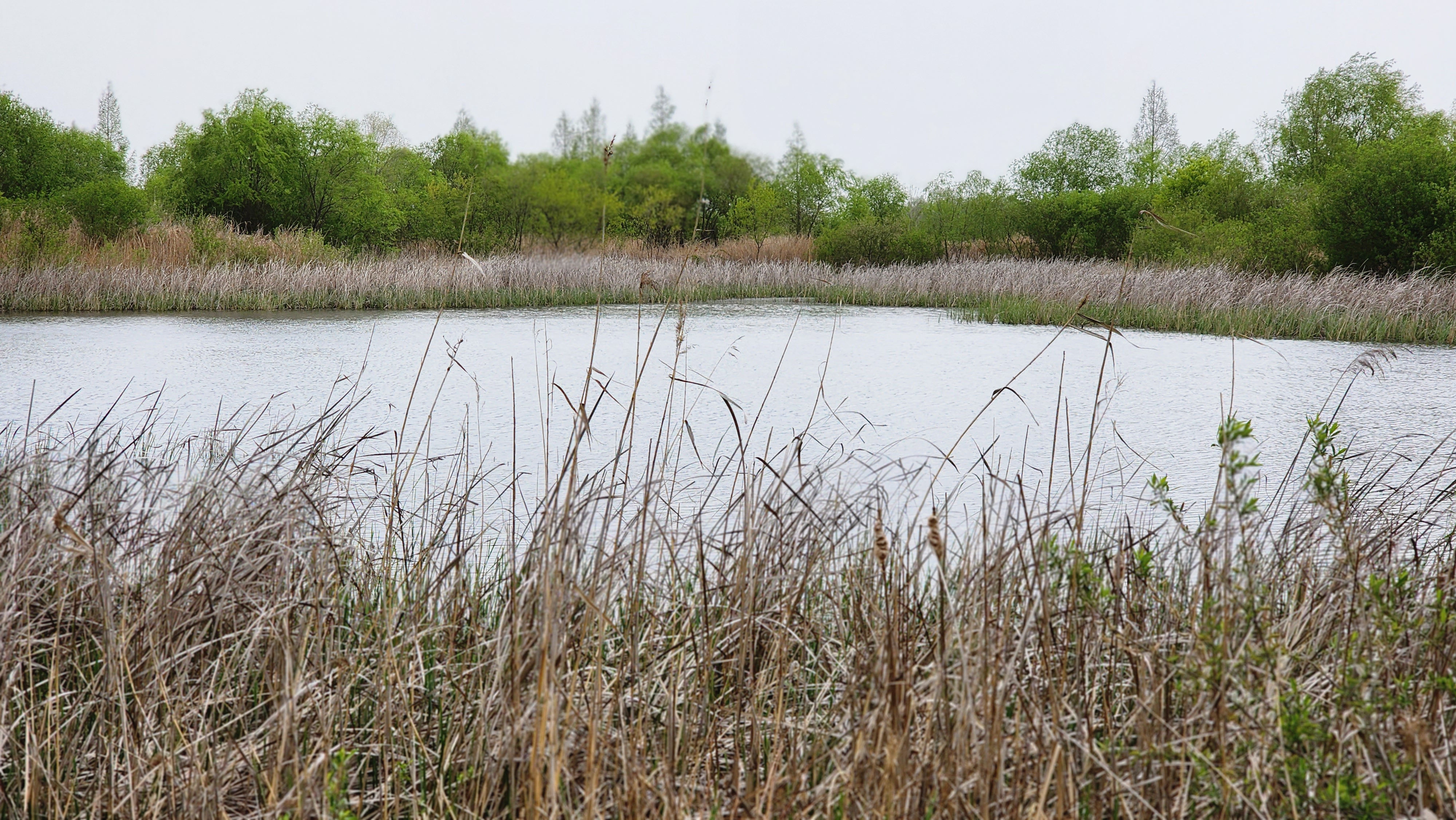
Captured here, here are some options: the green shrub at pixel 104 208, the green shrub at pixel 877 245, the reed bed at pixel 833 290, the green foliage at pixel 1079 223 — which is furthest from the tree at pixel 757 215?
the green shrub at pixel 104 208

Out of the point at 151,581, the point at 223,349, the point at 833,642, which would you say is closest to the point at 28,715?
the point at 151,581

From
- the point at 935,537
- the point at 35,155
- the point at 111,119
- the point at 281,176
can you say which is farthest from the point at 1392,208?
the point at 111,119

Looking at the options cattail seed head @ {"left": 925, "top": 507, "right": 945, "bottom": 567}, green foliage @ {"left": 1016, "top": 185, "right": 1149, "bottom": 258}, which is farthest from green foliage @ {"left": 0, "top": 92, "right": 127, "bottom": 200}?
cattail seed head @ {"left": 925, "top": 507, "right": 945, "bottom": 567}

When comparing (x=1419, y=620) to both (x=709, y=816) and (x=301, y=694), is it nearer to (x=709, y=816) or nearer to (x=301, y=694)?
(x=709, y=816)

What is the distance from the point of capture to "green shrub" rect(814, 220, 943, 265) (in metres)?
21.1

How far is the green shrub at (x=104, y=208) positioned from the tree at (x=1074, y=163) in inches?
985

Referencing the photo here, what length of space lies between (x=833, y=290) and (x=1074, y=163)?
22.3 meters

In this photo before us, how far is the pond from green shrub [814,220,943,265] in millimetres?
10466

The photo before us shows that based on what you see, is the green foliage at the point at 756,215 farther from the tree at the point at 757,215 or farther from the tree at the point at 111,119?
the tree at the point at 111,119

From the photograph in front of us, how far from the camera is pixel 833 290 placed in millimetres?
15094

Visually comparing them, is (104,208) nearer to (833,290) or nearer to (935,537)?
(833,290)

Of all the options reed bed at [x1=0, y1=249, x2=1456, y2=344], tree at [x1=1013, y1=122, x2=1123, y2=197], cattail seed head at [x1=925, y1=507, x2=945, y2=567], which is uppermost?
tree at [x1=1013, y1=122, x2=1123, y2=197]

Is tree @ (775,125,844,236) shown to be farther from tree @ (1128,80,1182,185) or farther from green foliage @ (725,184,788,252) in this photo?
tree @ (1128,80,1182,185)

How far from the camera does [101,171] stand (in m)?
27.3
